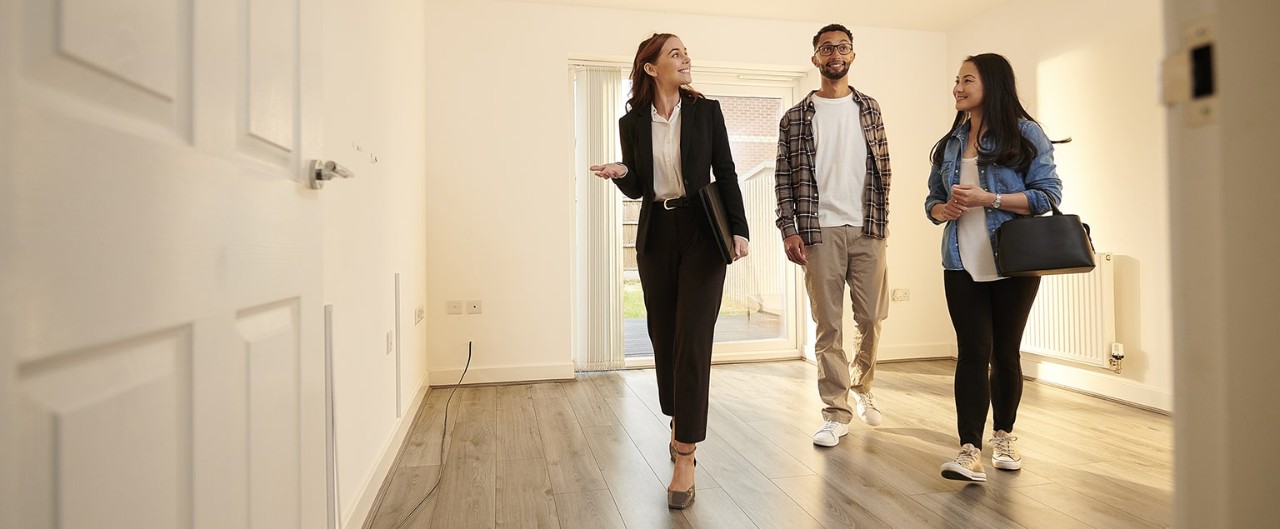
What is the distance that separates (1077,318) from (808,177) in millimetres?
1971

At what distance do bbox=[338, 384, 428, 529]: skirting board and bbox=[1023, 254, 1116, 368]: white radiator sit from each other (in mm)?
3192

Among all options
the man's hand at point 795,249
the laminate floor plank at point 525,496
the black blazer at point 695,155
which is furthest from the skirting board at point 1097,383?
the laminate floor plank at point 525,496

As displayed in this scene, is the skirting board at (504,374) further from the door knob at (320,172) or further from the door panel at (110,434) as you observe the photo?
the door panel at (110,434)

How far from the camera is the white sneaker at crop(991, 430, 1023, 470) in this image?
1.98 meters

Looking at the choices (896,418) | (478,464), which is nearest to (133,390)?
(478,464)

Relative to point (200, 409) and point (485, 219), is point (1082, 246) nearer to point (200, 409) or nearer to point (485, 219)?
point (200, 409)

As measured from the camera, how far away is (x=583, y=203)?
3840 millimetres

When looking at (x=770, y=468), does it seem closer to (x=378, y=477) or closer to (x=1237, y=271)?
(x=378, y=477)

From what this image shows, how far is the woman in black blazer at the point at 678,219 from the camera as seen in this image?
1776 millimetres

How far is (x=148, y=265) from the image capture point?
546 mm

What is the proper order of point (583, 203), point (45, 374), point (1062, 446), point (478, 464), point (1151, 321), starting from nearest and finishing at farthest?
point (45, 374), point (478, 464), point (1062, 446), point (1151, 321), point (583, 203)

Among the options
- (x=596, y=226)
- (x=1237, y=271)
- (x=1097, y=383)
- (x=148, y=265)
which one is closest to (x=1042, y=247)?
(x=1237, y=271)

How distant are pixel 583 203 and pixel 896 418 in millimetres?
2126

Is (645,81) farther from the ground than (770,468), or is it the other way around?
(645,81)
